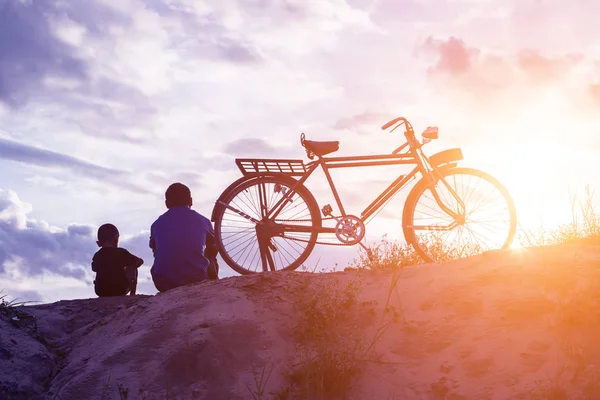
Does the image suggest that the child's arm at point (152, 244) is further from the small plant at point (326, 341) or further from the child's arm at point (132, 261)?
the small plant at point (326, 341)

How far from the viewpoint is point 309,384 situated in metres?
4.33

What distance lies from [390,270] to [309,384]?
213cm

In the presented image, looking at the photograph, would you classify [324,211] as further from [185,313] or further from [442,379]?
[442,379]

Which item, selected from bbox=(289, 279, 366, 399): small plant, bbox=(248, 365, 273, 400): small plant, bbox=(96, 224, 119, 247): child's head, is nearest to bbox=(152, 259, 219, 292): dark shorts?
bbox=(96, 224, 119, 247): child's head

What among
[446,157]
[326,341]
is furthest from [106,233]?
[446,157]

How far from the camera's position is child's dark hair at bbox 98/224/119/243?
799cm

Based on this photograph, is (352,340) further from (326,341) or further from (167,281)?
(167,281)

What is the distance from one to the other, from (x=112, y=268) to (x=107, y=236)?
47 centimetres

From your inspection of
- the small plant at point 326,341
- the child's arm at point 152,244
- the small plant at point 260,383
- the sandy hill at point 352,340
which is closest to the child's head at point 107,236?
the child's arm at point 152,244

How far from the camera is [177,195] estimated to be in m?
7.04

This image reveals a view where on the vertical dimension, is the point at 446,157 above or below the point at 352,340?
above

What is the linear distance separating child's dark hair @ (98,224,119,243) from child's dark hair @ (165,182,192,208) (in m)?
1.39

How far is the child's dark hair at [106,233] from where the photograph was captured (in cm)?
799

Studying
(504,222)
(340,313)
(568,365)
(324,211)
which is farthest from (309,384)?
(504,222)
